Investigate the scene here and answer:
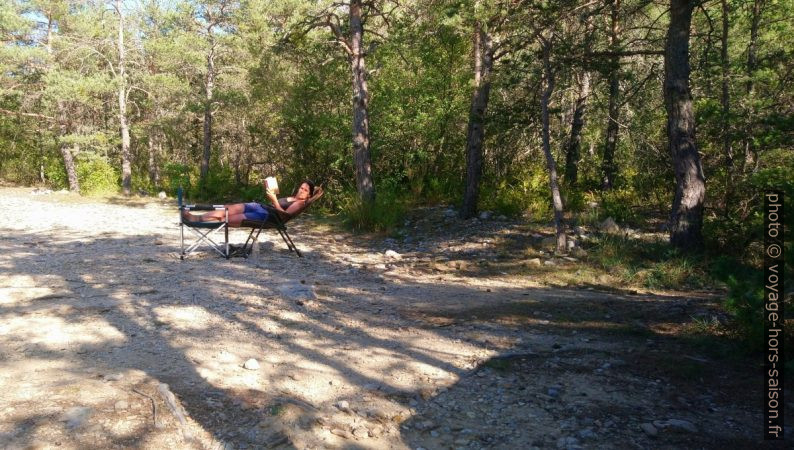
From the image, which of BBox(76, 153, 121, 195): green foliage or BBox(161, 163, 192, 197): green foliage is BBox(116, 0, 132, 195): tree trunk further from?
BBox(161, 163, 192, 197): green foliage

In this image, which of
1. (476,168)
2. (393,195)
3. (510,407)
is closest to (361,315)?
(510,407)

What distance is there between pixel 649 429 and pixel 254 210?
6.44 meters

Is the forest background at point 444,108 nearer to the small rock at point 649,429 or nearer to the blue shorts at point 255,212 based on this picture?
the small rock at point 649,429

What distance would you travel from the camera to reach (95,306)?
5.30 metres

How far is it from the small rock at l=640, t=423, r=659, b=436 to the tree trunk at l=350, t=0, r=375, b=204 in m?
8.89

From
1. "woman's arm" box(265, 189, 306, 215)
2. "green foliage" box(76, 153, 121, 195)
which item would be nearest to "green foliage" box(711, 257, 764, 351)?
"woman's arm" box(265, 189, 306, 215)

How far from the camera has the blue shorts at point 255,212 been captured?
8220mm

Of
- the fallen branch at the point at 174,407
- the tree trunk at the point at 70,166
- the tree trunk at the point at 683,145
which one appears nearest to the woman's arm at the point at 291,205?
the fallen branch at the point at 174,407

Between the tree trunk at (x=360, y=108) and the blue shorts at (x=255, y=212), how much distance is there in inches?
143

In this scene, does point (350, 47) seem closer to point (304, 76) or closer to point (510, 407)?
point (304, 76)

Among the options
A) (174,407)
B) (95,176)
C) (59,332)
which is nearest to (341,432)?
(174,407)

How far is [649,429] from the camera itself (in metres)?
3.11

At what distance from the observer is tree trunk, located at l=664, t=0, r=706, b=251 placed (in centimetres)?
773

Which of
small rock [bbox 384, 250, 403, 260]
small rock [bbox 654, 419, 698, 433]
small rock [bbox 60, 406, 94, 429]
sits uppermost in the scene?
small rock [bbox 384, 250, 403, 260]
